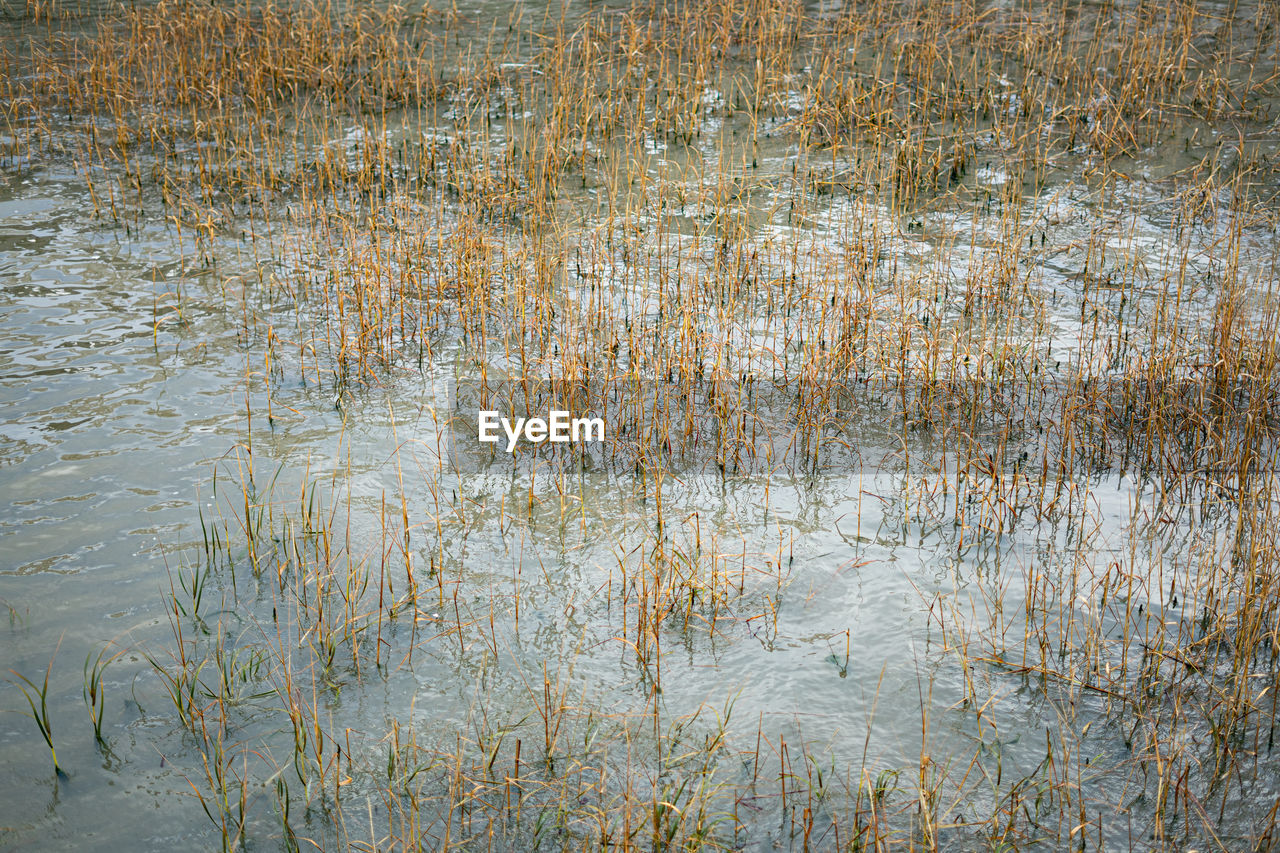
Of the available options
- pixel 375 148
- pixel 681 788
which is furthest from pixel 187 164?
pixel 681 788

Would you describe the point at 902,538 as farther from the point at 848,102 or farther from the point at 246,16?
the point at 246,16

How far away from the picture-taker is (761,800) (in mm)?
4047

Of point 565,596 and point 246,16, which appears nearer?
point 565,596

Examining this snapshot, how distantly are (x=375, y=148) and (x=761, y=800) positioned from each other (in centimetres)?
825
